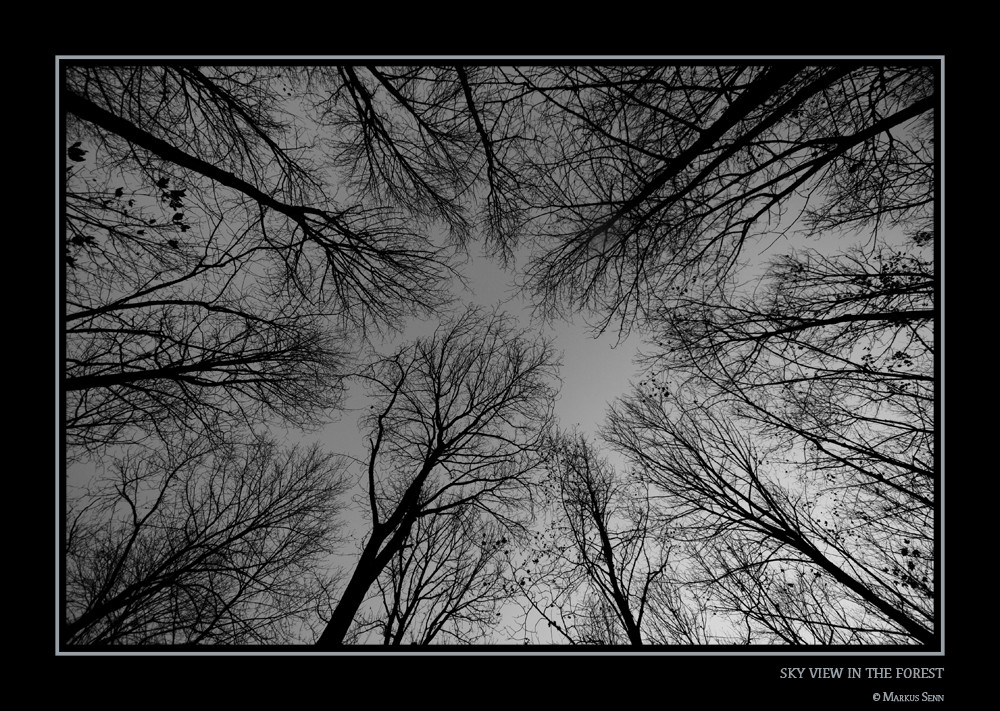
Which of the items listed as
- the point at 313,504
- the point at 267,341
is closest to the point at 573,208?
the point at 267,341

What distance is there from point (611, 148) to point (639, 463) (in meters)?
3.94

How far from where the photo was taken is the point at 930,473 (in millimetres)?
3391

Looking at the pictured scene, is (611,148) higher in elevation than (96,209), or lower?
higher

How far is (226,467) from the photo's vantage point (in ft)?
12.0
